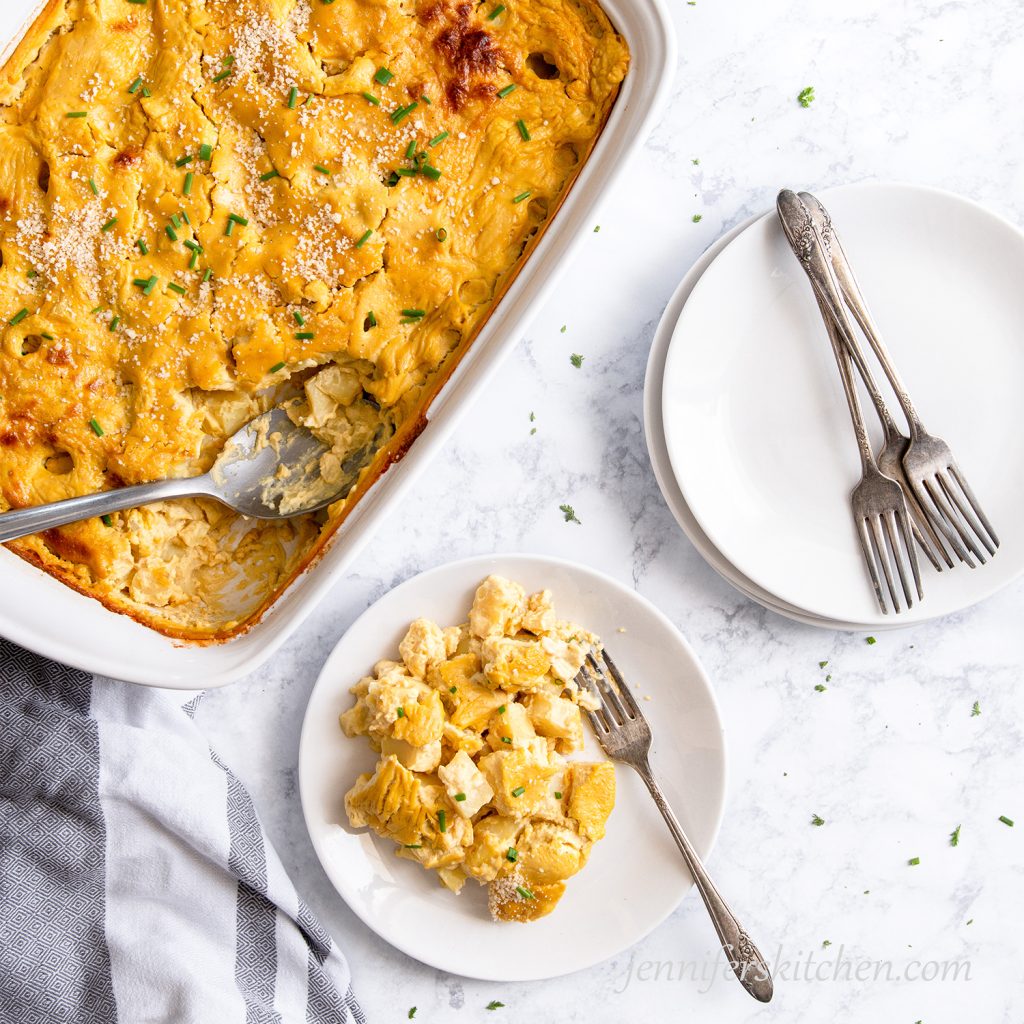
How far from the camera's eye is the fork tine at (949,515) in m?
1.99

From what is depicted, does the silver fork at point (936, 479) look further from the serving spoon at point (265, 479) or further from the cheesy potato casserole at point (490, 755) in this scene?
the serving spoon at point (265, 479)

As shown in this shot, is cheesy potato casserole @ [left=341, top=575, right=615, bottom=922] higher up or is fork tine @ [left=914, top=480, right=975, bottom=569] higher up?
fork tine @ [left=914, top=480, right=975, bottom=569]

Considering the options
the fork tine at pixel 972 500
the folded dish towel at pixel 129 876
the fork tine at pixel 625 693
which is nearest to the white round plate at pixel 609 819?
the fork tine at pixel 625 693

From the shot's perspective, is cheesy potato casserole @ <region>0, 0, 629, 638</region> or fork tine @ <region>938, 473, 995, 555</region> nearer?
cheesy potato casserole @ <region>0, 0, 629, 638</region>

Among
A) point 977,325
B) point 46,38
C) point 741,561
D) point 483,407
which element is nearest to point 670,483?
point 741,561

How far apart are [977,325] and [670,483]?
0.74 metres

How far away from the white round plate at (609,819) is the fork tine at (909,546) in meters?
0.49

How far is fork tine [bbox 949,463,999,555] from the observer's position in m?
1.99

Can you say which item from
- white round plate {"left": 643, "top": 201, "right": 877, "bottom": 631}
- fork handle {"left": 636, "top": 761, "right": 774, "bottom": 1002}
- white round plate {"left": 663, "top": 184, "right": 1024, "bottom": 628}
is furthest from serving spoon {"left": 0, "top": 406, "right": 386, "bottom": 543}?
fork handle {"left": 636, "top": 761, "right": 774, "bottom": 1002}

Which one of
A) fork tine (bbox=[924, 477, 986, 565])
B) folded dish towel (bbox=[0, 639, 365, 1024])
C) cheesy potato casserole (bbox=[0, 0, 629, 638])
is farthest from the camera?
fork tine (bbox=[924, 477, 986, 565])

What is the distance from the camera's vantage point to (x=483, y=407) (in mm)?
2062

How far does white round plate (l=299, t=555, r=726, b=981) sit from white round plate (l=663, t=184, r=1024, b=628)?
0.28 metres

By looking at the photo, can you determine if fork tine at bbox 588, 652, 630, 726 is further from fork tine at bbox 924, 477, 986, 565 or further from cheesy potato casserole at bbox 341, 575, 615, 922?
fork tine at bbox 924, 477, 986, 565

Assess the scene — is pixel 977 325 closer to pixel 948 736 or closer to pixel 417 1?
pixel 948 736
